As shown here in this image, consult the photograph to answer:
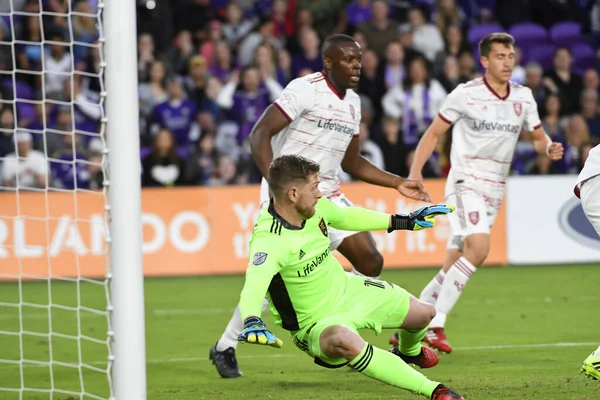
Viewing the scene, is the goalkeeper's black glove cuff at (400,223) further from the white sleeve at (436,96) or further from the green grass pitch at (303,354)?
the white sleeve at (436,96)

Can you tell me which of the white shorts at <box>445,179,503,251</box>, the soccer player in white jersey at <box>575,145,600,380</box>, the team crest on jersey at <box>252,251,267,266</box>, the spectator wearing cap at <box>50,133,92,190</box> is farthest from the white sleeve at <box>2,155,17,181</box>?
the soccer player in white jersey at <box>575,145,600,380</box>

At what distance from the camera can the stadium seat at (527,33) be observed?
57.0ft

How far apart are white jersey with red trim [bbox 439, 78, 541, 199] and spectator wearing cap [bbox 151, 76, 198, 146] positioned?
305 inches

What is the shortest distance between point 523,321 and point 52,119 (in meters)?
8.60

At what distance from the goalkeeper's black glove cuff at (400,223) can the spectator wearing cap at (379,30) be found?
1105 cm

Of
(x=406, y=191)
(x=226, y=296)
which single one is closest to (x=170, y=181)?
(x=226, y=296)

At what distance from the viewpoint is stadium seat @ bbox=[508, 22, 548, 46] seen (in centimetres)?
1738

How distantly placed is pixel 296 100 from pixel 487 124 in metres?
1.87

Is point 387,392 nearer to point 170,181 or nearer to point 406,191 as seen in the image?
point 406,191

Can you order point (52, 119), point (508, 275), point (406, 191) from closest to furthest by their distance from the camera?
point (406, 191), point (508, 275), point (52, 119)

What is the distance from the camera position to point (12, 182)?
1407cm

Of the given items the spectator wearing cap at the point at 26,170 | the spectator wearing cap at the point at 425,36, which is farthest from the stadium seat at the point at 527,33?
the spectator wearing cap at the point at 26,170

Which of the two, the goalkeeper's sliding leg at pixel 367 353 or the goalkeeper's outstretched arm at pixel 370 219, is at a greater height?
the goalkeeper's outstretched arm at pixel 370 219

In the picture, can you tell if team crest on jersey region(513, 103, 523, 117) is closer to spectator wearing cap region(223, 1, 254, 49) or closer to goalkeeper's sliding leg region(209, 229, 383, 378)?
goalkeeper's sliding leg region(209, 229, 383, 378)
